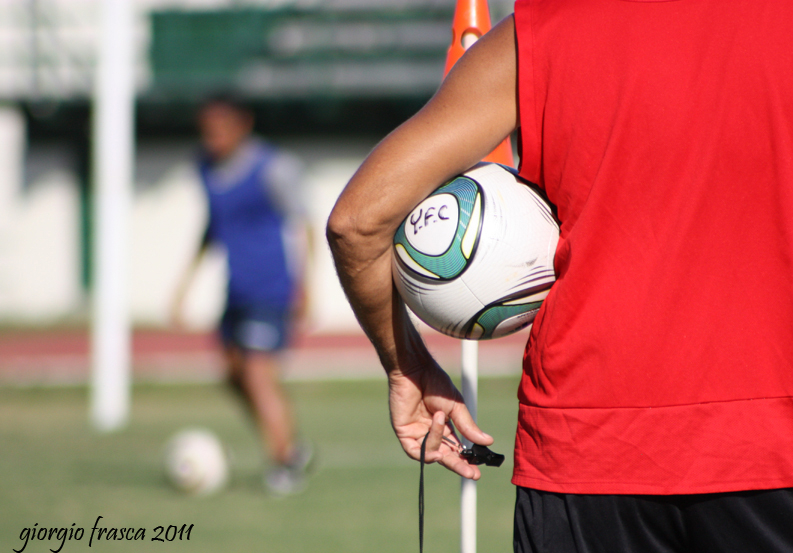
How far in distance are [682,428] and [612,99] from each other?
59cm

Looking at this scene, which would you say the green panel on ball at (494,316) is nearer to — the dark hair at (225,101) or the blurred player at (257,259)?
the blurred player at (257,259)

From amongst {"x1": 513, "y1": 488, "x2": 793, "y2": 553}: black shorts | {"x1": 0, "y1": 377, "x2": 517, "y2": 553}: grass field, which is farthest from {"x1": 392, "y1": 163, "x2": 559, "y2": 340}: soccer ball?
{"x1": 0, "y1": 377, "x2": 517, "y2": 553}: grass field

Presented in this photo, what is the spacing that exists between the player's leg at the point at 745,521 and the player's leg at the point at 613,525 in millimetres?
44

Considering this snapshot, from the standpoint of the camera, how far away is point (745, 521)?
5.32 feet

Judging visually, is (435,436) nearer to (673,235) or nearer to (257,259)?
(673,235)

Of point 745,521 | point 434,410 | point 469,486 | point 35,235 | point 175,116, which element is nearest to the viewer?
point 745,521

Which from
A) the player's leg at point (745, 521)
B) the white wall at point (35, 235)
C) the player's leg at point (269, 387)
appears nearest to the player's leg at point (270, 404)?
the player's leg at point (269, 387)

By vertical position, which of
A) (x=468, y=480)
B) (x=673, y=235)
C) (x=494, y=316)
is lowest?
(x=468, y=480)

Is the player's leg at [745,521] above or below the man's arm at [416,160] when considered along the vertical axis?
below

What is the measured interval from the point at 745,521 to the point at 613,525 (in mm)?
222

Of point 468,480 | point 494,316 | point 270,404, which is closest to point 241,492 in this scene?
point 270,404

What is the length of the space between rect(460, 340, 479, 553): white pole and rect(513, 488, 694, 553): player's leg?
0.59 m

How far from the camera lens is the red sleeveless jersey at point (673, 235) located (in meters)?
1.62

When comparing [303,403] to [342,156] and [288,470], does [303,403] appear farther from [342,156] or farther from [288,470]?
[342,156]
